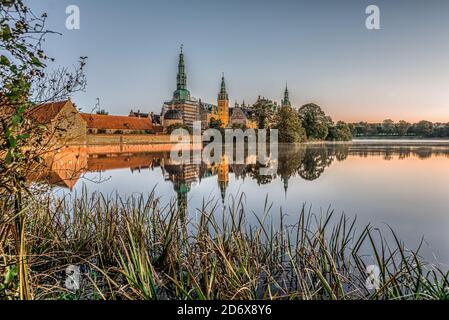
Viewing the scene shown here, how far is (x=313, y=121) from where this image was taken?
6362cm

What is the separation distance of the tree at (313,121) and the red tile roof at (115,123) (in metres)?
31.7

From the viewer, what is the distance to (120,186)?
12.4 metres

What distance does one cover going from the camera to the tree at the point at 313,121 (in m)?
63.3

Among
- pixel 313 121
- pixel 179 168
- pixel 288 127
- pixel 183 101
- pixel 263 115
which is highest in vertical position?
pixel 183 101

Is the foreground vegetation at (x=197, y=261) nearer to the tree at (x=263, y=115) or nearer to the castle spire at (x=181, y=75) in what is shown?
the tree at (x=263, y=115)

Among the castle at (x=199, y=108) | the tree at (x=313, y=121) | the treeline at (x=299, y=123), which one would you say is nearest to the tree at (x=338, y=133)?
the treeline at (x=299, y=123)

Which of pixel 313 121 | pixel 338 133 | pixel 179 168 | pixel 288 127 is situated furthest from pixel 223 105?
pixel 179 168

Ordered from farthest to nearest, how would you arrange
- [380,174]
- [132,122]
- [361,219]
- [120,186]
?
[132,122]
[380,174]
[120,186]
[361,219]

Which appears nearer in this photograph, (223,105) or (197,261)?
(197,261)

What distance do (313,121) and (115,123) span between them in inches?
1510

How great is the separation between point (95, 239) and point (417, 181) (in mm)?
14276

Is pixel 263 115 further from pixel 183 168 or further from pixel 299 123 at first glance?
pixel 183 168
